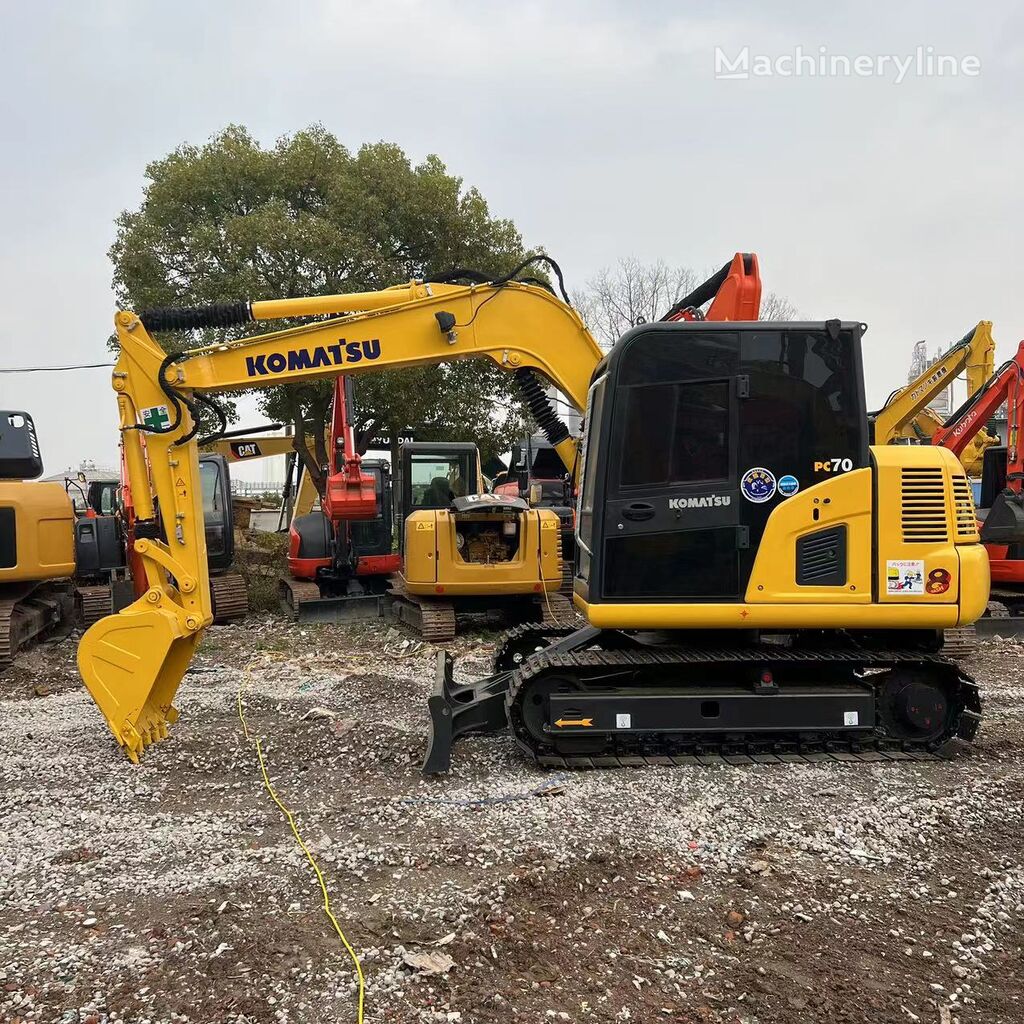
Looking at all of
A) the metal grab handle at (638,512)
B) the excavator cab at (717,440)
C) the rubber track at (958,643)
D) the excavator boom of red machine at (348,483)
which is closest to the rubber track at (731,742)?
the excavator cab at (717,440)

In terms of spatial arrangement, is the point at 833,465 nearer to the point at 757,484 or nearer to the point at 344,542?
the point at 757,484

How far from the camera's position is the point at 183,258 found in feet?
56.7

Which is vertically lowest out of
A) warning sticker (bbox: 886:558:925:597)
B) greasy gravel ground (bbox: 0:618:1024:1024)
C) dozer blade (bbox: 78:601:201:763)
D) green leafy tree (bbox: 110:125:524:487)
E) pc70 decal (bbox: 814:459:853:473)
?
greasy gravel ground (bbox: 0:618:1024:1024)

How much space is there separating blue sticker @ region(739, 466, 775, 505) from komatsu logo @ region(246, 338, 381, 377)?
277 centimetres

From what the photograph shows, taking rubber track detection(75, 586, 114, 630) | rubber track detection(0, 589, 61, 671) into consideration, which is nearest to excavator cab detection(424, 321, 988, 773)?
rubber track detection(0, 589, 61, 671)

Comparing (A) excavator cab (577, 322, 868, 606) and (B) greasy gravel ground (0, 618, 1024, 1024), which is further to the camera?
(A) excavator cab (577, 322, 868, 606)

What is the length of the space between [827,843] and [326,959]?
2.48 meters

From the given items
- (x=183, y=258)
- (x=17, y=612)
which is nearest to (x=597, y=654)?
(x=17, y=612)

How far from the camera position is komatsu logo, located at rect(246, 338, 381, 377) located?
5.75m

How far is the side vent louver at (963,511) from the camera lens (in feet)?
16.5

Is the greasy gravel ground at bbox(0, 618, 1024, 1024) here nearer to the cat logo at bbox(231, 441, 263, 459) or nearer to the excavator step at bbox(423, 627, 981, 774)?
the excavator step at bbox(423, 627, 981, 774)

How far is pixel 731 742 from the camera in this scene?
16.7ft

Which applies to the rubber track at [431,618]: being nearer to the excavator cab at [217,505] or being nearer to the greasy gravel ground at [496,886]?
the excavator cab at [217,505]

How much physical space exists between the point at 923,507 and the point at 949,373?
7478 mm
